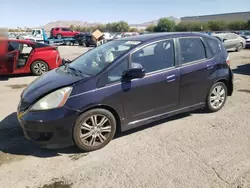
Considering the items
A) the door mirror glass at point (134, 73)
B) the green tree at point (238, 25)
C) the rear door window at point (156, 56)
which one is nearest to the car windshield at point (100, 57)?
the rear door window at point (156, 56)

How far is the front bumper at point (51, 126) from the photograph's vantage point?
3486 millimetres

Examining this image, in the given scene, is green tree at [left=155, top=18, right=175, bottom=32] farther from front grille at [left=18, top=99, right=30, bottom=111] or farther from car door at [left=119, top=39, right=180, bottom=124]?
front grille at [left=18, top=99, right=30, bottom=111]

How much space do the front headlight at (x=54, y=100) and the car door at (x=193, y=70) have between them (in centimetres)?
202

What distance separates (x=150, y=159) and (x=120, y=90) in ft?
3.57

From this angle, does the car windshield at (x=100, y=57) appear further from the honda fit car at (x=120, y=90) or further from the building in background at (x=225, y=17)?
the building in background at (x=225, y=17)

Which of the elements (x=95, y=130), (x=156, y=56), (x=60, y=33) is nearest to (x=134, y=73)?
(x=156, y=56)

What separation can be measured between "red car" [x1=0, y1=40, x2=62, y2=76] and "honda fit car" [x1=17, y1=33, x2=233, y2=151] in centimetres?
561

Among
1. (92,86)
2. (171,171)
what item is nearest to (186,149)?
(171,171)

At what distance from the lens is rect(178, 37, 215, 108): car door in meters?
4.55

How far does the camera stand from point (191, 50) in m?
Answer: 4.76

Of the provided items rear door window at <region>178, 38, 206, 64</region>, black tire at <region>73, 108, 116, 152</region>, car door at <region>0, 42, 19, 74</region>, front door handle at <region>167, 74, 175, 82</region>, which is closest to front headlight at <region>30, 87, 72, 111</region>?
black tire at <region>73, 108, 116, 152</region>

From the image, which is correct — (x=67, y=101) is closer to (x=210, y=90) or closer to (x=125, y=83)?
(x=125, y=83)

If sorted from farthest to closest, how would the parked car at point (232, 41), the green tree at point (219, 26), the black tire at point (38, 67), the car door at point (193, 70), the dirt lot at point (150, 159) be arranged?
the green tree at point (219, 26), the parked car at point (232, 41), the black tire at point (38, 67), the car door at point (193, 70), the dirt lot at point (150, 159)

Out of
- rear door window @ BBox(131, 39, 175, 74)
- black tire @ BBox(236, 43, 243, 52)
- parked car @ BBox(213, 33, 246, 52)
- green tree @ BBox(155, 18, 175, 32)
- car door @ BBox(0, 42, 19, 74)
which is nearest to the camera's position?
rear door window @ BBox(131, 39, 175, 74)
